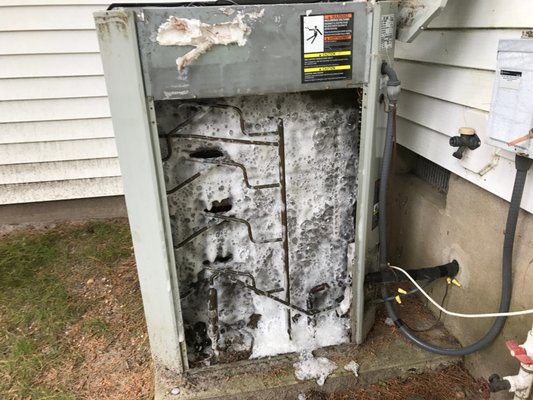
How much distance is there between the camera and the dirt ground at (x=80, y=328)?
2002 mm

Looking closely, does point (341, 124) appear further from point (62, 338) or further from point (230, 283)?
point (62, 338)

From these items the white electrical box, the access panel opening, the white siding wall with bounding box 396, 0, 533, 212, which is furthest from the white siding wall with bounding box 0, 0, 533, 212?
the access panel opening

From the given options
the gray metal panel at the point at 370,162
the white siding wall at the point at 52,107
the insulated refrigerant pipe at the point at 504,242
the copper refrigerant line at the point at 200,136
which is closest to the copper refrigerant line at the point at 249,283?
the gray metal panel at the point at 370,162

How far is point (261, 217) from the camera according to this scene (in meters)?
1.87

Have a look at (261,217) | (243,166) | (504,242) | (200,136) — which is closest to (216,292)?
(261,217)

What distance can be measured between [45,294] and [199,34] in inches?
77.3

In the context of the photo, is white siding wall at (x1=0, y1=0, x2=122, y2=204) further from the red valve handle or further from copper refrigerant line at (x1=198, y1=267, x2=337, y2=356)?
the red valve handle

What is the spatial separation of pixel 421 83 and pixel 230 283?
132cm

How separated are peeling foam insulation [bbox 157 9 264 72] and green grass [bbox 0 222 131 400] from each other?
1.57m

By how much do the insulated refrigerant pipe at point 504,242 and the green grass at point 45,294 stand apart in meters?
1.51

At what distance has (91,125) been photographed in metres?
3.23

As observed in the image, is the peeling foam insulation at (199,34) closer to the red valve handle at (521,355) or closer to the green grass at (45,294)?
the red valve handle at (521,355)

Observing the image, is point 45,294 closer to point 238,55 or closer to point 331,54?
point 238,55

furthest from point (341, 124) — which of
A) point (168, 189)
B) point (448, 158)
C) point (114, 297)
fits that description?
point (114, 297)
